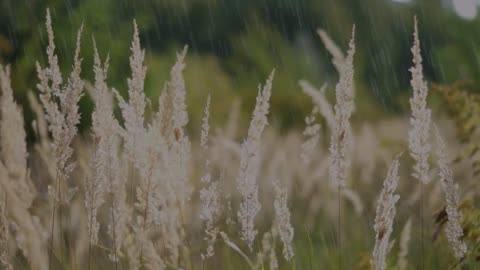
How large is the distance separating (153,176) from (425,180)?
77 cm

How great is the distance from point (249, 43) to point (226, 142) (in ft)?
35.2

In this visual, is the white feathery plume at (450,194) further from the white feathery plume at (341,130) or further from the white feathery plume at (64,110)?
the white feathery plume at (64,110)

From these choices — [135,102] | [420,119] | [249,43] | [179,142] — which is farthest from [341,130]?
[249,43]

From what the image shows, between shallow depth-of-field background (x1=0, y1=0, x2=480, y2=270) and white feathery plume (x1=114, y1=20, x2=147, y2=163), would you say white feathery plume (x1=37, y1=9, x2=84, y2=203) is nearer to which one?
shallow depth-of-field background (x1=0, y1=0, x2=480, y2=270)

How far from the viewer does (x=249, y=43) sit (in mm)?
13531

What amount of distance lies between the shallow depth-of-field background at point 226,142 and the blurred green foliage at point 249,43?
38 millimetres

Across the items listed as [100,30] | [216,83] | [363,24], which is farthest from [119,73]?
[363,24]

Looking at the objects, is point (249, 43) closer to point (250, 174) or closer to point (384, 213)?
point (250, 174)

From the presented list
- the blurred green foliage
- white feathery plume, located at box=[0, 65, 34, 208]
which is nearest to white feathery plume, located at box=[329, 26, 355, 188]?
white feathery plume, located at box=[0, 65, 34, 208]

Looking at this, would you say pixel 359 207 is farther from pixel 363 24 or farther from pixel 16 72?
pixel 363 24

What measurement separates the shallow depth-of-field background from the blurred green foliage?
4 centimetres

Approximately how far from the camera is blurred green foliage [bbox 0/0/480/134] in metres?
7.88

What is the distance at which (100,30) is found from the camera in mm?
8070

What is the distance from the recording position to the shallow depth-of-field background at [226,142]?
7.16ft
